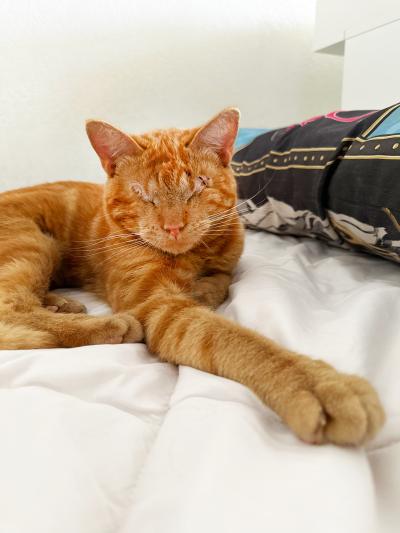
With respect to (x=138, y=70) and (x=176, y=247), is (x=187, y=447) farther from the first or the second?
(x=138, y=70)

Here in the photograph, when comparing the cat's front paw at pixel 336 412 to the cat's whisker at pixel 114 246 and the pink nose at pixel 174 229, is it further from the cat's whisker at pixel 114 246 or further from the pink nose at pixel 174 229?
the cat's whisker at pixel 114 246

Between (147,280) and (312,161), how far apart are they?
2.07 feet

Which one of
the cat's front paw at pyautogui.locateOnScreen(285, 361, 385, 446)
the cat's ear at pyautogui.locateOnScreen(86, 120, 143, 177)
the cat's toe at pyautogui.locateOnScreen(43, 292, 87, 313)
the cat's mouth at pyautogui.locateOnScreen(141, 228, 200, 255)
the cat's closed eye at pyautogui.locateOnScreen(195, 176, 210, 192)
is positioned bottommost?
the cat's toe at pyautogui.locateOnScreen(43, 292, 87, 313)

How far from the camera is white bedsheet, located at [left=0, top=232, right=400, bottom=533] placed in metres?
0.47

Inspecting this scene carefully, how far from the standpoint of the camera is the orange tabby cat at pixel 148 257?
83 centimetres

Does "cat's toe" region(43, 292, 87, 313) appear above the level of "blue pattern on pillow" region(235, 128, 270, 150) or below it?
below

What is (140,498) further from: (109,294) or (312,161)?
(312,161)

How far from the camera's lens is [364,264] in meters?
1.25

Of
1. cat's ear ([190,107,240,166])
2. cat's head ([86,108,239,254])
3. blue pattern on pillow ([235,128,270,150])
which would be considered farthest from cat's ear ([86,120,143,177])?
blue pattern on pillow ([235,128,270,150])

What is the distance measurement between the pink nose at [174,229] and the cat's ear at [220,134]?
293mm

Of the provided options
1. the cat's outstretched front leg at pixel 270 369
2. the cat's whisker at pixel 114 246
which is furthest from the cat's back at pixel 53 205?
the cat's outstretched front leg at pixel 270 369

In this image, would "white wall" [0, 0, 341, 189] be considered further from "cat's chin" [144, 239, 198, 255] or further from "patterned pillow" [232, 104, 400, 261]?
"cat's chin" [144, 239, 198, 255]

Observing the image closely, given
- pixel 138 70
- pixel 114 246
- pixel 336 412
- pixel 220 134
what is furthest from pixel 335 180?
pixel 138 70

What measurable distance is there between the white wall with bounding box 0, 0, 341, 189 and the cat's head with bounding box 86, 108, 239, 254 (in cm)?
149
